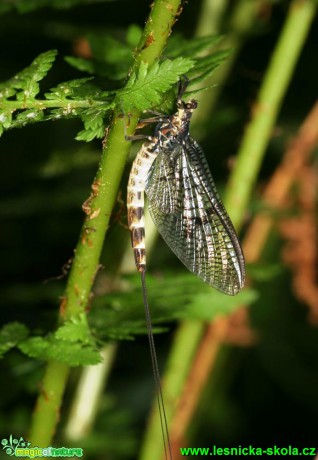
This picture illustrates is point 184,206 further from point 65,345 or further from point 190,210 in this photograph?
point 65,345

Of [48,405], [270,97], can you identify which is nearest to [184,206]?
[270,97]

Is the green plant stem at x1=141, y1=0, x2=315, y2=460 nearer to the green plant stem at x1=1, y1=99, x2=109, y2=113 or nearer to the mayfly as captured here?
the mayfly

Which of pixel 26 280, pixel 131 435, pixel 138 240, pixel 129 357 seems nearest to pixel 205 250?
pixel 138 240

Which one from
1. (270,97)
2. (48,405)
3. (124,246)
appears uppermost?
(270,97)

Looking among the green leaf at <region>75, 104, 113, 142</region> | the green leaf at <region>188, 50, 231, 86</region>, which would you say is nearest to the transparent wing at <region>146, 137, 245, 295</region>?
the green leaf at <region>188, 50, 231, 86</region>

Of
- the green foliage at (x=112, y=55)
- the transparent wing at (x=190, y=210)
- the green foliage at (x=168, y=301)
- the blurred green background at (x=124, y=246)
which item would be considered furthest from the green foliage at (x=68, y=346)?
the blurred green background at (x=124, y=246)
